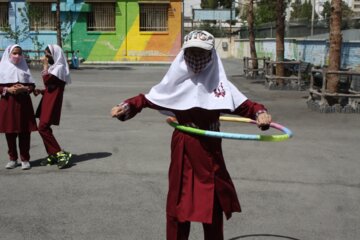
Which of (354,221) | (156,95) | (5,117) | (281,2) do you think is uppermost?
(281,2)

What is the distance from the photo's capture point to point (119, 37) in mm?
39750

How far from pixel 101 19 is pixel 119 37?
1.91 metres

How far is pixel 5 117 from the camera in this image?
300 inches

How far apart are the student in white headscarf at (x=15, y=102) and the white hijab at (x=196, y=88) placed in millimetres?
4183

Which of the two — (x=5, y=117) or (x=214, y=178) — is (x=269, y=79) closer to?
(x=5, y=117)

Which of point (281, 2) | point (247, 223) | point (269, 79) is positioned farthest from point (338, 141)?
point (281, 2)

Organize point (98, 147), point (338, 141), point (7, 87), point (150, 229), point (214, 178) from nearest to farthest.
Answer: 1. point (214, 178)
2. point (150, 229)
3. point (7, 87)
4. point (98, 147)
5. point (338, 141)

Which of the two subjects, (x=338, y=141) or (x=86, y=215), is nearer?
(x=86, y=215)

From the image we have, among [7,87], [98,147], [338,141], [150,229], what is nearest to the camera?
[150,229]

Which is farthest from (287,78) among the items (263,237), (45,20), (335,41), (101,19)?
(45,20)

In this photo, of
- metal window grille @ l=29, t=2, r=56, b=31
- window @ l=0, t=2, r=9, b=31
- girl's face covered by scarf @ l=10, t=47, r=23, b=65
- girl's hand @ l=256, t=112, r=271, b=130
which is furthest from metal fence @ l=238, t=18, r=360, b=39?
girl's hand @ l=256, t=112, r=271, b=130

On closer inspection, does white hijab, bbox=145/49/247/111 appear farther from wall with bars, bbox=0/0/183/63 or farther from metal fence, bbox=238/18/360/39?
wall with bars, bbox=0/0/183/63

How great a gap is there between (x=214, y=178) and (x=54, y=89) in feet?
14.7

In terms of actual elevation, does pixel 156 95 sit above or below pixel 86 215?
above
